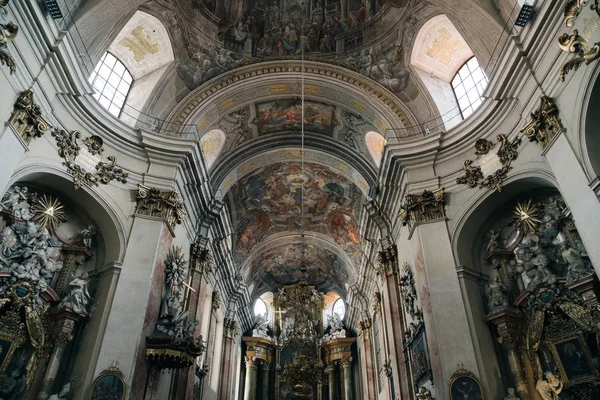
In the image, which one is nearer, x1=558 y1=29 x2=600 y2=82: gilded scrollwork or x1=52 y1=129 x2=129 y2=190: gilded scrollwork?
x1=558 y1=29 x2=600 y2=82: gilded scrollwork

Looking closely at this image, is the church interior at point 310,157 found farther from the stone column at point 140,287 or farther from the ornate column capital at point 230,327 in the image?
the ornate column capital at point 230,327

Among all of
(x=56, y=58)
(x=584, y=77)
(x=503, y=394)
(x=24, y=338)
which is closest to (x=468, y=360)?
(x=503, y=394)

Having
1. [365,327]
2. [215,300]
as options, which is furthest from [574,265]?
[365,327]

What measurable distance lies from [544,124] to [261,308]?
832 inches

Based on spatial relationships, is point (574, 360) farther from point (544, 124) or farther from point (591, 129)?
point (544, 124)

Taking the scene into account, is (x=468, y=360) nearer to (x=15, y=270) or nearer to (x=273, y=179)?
(x=15, y=270)

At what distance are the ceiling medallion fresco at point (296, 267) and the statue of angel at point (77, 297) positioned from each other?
13013mm

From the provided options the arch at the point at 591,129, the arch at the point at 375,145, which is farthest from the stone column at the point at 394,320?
the arch at the point at 591,129

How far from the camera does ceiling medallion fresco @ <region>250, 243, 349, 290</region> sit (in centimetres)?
2295

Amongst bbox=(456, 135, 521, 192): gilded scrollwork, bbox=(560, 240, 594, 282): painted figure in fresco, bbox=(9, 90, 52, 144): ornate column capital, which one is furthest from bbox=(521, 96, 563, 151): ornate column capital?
bbox=(9, 90, 52, 144): ornate column capital

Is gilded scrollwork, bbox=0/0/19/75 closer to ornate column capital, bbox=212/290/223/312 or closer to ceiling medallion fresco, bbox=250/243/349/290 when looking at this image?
ornate column capital, bbox=212/290/223/312

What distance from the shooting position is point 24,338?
8.61 m

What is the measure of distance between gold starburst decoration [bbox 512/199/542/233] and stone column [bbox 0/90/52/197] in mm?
10465

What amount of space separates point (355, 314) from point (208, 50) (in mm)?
14902
